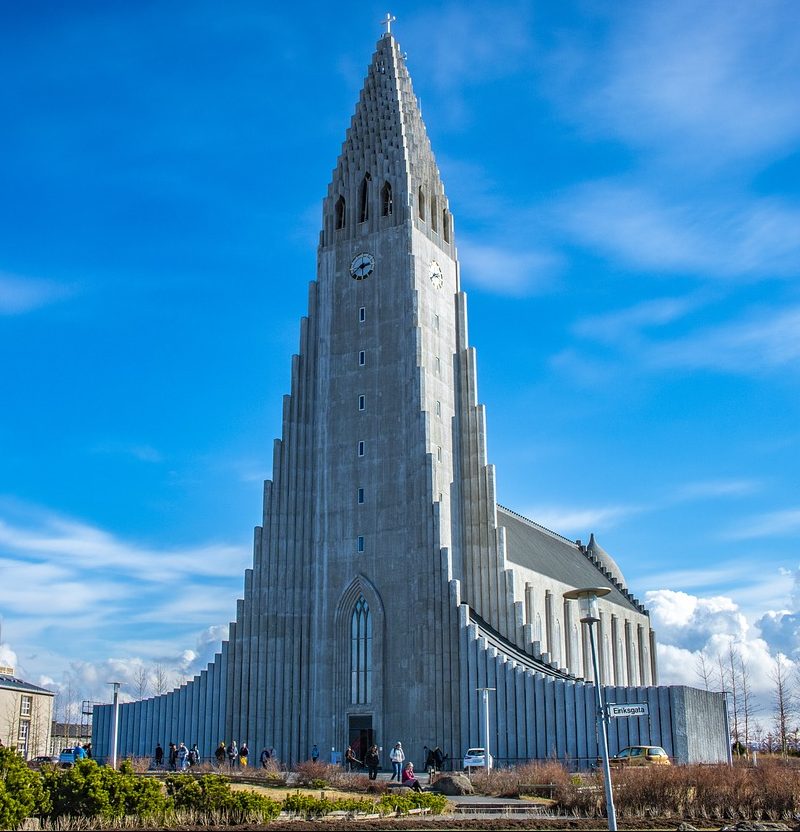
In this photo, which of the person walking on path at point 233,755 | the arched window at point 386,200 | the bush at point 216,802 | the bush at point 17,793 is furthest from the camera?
the arched window at point 386,200

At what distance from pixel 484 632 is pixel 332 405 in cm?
1630

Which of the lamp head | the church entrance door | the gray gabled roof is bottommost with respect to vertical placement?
the church entrance door

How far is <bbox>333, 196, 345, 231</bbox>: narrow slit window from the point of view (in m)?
67.0

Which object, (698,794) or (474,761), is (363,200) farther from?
(698,794)

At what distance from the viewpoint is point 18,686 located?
80125 mm

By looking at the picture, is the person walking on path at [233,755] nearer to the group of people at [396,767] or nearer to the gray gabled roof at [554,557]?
the group of people at [396,767]

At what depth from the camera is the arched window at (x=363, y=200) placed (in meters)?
66.2

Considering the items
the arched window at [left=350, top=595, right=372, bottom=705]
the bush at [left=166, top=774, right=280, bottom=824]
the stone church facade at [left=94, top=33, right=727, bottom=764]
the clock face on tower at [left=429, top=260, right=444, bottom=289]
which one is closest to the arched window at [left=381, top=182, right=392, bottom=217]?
the stone church facade at [left=94, top=33, right=727, bottom=764]

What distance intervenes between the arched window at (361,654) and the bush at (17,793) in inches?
1370

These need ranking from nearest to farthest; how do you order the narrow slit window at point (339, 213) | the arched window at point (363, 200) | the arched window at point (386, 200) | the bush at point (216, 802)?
the bush at point (216, 802)
the arched window at point (386, 200)
the arched window at point (363, 200)
the narrow slit window at point (339, 213)

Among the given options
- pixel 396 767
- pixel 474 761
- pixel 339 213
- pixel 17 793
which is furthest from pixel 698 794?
pixel 339 213

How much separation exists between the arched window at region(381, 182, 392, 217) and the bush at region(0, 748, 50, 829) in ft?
154

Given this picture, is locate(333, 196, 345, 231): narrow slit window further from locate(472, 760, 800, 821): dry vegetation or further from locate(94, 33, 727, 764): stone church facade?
locate(472, 760, 800, 821): dry vegetation

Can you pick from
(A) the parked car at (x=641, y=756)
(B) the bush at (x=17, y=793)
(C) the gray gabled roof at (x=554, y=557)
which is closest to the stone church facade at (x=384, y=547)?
(C) the gray gabled roof at (x=554, y=557)
